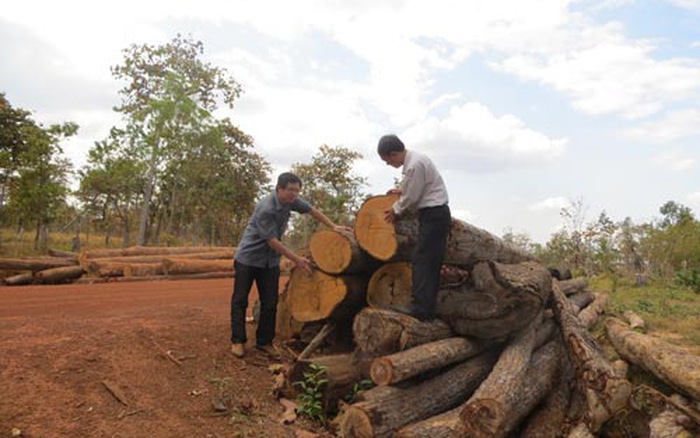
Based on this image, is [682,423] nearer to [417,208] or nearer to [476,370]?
[476,370]

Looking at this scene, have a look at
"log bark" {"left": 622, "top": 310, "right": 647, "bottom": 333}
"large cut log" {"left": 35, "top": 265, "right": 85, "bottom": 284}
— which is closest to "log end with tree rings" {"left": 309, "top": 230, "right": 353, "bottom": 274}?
"log bark" {"left": 622, "top": 310, "right": 647, "bottom": 333}

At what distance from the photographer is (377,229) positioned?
16.9ft

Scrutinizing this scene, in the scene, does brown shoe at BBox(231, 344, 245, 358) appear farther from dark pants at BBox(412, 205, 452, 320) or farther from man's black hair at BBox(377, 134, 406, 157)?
man's black hair at BBox(377, 134, 406, 157)

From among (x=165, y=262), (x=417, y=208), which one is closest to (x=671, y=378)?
(x=417, y=208)

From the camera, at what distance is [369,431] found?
3752mm

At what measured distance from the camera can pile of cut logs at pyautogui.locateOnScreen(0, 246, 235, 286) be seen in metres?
11.9

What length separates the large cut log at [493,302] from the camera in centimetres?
466

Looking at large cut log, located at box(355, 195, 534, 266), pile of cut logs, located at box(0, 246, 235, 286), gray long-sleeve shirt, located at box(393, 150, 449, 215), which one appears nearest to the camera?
gray long-sleeve shirt, located at box(393, 150, 449, 215)

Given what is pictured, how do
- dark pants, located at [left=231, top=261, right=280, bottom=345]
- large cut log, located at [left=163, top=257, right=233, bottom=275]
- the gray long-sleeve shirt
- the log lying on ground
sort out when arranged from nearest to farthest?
the gray long-sleeve shirt < dark pants, located at [left=231, top=261, right=280, bottom=345] < the log lying on ground < large cut log, located at [left=163, top=257, right=233, bottom=275]

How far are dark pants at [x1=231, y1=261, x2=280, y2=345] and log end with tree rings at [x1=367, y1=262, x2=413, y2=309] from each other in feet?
3.59

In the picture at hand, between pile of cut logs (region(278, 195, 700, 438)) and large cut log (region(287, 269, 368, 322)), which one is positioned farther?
large cut log (region(287, 269, 368, 322))

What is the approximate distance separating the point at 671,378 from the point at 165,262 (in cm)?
1111

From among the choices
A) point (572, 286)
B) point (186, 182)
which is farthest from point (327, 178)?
point (572, 286)

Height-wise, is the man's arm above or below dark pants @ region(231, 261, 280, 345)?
above
